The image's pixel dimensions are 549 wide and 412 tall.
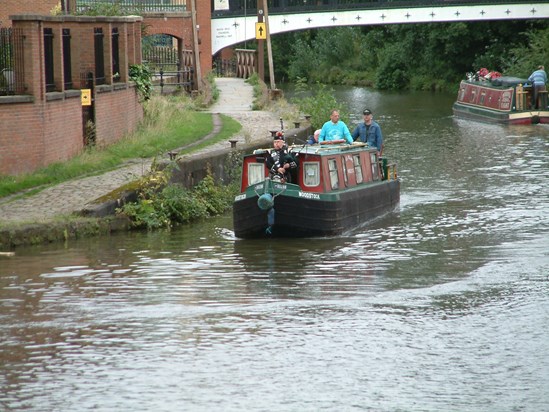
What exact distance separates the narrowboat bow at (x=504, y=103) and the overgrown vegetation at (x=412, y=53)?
9.01 metres

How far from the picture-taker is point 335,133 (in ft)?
75.4

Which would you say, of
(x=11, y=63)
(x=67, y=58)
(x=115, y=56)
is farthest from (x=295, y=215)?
(x=115, y=56)

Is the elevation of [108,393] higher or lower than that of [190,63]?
lower

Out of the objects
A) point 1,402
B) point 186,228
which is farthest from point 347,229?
point 1,402

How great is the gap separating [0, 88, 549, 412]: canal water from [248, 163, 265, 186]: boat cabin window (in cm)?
106

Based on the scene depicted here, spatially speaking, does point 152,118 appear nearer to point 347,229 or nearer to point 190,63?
point 347,229

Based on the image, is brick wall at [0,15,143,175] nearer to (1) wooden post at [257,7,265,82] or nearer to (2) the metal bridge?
(1) wooden post at [257,7,265,82]

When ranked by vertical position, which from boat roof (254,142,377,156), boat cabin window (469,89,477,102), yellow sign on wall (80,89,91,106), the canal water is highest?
boat cabin window (469,89,477,102)

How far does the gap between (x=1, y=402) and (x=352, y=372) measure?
3.53 metres

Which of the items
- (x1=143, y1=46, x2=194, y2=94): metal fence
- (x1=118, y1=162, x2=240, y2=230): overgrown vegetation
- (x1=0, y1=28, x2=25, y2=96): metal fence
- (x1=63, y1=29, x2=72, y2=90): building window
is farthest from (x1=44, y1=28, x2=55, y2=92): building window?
(x1=143, y1=46, x2=194, y2=94): metal fence

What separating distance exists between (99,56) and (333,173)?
8643 mm

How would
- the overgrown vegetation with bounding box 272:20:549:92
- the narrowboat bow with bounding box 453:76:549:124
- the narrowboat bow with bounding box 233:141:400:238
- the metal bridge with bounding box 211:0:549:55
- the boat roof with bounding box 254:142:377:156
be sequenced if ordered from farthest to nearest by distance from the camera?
the overgrown vegetation with bounding box 272:20:549:92 < the metal bridge with bounding box 211:0:549:55 < the narrowboat bow with bounding box 453:76:549:124 < the boat roof with bounding box 254:142:377:156 < the narrowboat bow with bounding box 233:141:400:238

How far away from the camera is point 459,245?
19516mm

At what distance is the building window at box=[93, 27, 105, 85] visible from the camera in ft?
87.7
